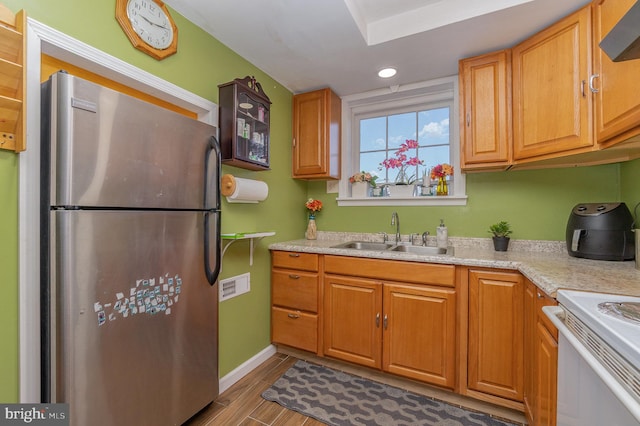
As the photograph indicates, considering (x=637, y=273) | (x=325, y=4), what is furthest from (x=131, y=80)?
(x=637, y=273)

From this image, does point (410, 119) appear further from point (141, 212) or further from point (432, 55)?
point (141, 212)

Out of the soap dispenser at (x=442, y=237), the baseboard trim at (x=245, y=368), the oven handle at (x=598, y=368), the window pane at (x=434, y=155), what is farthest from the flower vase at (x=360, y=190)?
the oven handle at (x=598, y=368)

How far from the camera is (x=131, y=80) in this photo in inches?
56.7

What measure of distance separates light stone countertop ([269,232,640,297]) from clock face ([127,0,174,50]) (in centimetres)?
156

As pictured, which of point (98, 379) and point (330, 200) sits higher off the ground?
point (330, 200)

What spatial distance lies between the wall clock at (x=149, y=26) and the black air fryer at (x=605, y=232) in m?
2.60

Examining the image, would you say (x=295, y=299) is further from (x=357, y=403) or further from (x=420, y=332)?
(x=420, y=332)

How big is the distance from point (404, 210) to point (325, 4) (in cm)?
166

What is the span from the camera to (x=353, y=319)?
6.79ft

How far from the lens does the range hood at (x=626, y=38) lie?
740mm

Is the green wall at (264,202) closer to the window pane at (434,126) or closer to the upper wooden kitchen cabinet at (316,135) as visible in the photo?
the upper wooden kitchen cabinet at (316,135)

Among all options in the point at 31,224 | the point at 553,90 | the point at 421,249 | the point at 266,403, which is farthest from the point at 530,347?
the point at 31,224

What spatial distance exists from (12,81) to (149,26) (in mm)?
748

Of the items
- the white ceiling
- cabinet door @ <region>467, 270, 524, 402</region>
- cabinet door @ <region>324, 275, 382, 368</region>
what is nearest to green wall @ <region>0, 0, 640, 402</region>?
the white ceiling
